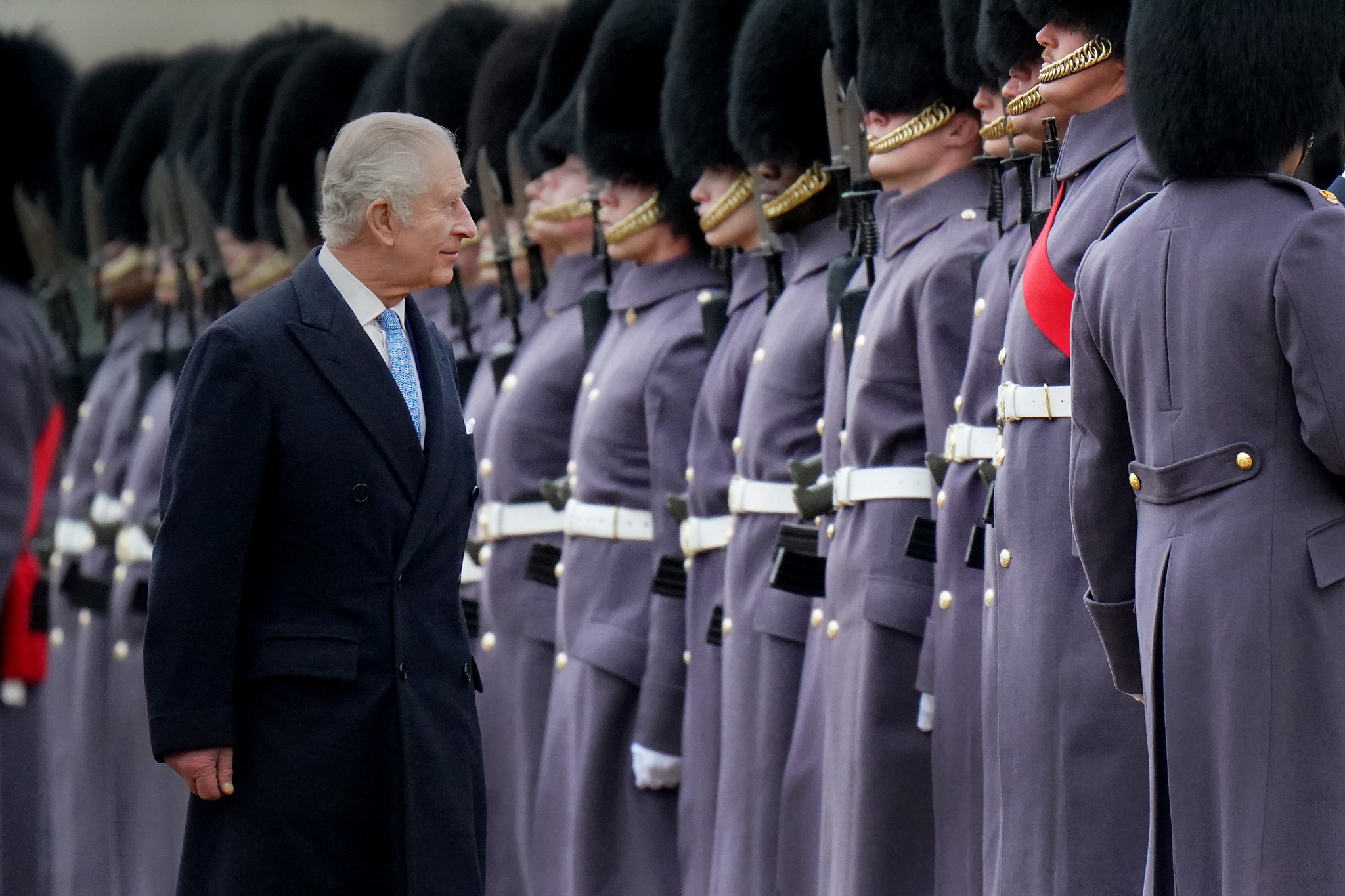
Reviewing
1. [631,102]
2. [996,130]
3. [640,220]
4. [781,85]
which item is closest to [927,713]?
[996,130]

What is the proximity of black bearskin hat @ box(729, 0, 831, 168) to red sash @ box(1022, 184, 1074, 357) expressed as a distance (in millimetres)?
1593

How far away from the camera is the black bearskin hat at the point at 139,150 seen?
1043 centimetres

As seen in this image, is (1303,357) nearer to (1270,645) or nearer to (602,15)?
(1270,645)

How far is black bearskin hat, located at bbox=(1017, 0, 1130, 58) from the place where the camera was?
4199 millimetres

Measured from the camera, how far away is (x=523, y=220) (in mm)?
7434

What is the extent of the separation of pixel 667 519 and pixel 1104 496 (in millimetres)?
2426

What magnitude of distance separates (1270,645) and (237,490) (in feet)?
5.30

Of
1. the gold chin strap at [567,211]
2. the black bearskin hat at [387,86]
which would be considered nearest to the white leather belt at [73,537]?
the black bearskin hat at [387,86]

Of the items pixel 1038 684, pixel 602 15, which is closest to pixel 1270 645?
pixel 1038 684

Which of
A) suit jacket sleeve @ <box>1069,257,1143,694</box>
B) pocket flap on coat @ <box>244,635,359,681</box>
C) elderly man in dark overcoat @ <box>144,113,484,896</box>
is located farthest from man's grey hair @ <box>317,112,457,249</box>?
suit jacket sleeve @ <box>1069,257,1143,694</box>

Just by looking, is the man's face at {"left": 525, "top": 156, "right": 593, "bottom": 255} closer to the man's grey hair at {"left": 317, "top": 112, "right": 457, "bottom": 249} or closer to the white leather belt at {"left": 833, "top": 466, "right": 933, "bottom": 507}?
the white leather belt at {"left": 833, "top": 466, "right": 933, "bottom": 507}

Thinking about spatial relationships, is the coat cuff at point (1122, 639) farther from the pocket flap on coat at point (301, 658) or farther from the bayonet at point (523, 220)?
the bayonet at point (523, 220)

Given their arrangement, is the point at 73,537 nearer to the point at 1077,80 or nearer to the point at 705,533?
the point at 705,533

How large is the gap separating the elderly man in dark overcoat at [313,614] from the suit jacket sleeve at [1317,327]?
144 cm
